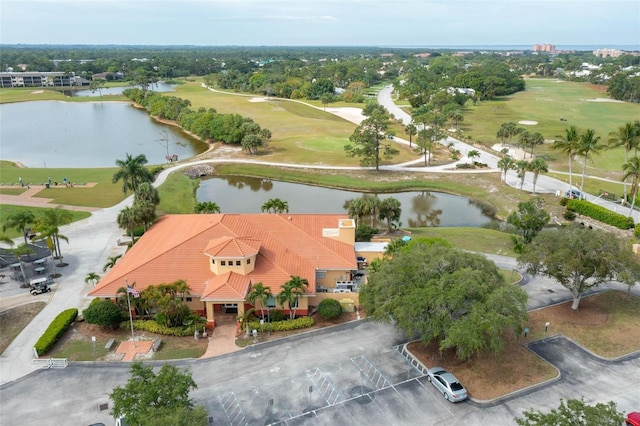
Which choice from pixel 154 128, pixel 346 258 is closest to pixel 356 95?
pixel 154 128

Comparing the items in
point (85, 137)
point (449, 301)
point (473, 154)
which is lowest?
point (85, 137)

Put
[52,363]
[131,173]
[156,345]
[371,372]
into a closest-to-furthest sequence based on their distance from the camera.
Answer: [371,372], [52,363], [156,345], [131,173]

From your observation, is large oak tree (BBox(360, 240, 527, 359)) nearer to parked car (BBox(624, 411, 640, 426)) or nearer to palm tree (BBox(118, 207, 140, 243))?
parked car (BBox(624, 411, 640, 426))

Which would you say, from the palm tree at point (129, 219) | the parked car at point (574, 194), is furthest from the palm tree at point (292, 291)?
the parked car at point (574, 194)

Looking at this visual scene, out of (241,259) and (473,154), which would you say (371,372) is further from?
(473,154)

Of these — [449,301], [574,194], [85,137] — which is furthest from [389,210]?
[85,137]

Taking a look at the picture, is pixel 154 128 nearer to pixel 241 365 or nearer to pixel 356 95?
pixel 356 95
